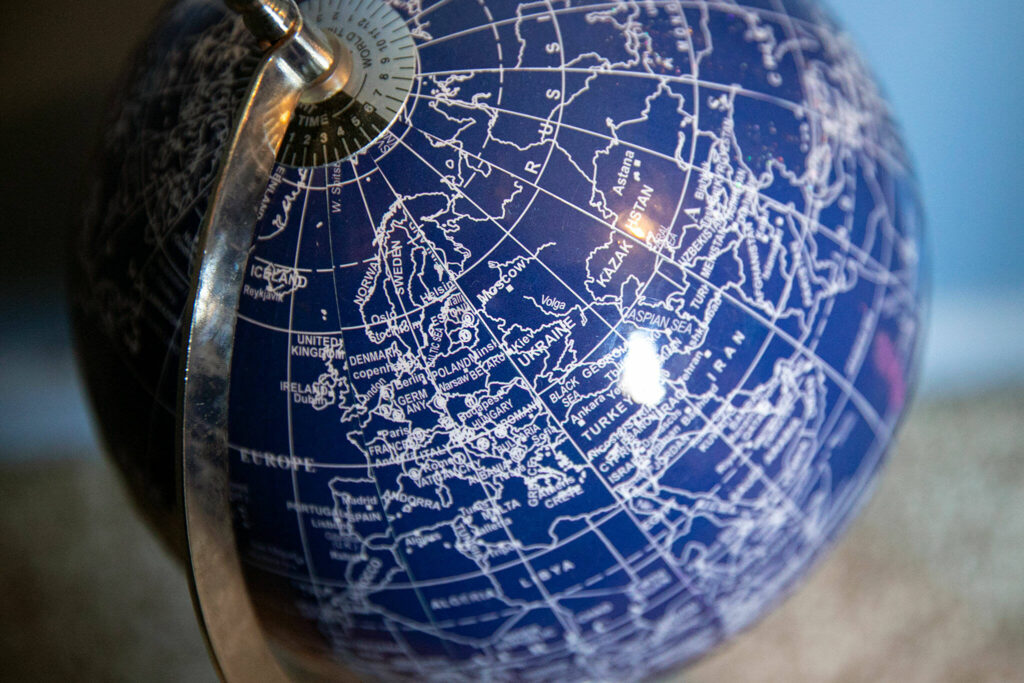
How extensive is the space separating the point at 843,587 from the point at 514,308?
3.31 feet

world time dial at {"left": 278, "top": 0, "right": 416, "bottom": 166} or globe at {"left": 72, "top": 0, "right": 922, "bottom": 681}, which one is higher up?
world time dial at {"left": 278, "top": 0, "right": 416, "bottom": 166}

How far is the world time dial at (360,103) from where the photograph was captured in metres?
0.73

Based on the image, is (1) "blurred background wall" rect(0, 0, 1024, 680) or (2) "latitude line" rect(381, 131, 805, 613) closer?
(2) "latitude line" rect(381, 131, 805, 613)

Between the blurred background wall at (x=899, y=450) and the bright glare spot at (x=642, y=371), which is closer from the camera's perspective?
the bright glare spot at (x=642, y=371)

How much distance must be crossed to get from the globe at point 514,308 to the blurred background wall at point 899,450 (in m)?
0.64

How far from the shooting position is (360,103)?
2.42 feet

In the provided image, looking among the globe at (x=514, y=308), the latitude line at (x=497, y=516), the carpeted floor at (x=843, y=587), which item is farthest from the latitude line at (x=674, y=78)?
the carpeted floor at (x=843, y=587)

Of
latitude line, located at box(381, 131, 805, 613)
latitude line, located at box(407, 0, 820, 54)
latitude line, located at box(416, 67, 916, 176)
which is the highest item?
latitude line, located at box(407, 0, 820, 54)

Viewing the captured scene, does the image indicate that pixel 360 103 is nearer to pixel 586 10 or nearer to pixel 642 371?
pixel 586 10

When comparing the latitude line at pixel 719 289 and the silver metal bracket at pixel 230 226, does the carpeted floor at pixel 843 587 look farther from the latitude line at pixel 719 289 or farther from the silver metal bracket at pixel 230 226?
the silver metal bracket at pixel 230 226

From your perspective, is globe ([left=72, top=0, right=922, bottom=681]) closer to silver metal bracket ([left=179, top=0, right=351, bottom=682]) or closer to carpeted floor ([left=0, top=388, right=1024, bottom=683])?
silver metal bracket ([left=179, top=0, right=351, bottom=682])

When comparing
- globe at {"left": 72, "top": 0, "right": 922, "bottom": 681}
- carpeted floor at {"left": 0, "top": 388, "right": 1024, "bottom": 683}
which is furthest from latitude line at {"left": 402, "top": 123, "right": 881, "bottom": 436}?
carpeted floor at {"left": 0, "top": 388, "right": 1024, "bottom": 683}

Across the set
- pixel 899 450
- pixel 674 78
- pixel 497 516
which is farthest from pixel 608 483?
pixel 899 450

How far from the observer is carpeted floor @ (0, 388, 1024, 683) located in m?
1.38
